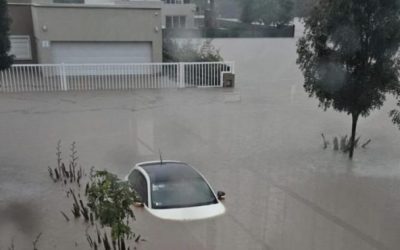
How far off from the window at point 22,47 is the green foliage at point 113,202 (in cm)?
1915

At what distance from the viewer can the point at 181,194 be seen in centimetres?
780

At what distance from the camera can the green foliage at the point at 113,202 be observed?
5539 mm

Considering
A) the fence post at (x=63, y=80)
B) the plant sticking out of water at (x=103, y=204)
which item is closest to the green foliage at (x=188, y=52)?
the fence post at (x=63, y=80)

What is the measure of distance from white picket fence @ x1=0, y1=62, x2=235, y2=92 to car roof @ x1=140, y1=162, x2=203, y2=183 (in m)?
11.9

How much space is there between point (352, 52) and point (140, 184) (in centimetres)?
548

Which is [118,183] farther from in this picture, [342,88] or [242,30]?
[242,30]

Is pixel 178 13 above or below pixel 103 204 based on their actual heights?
above

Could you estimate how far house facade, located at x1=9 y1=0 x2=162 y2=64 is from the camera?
850 inches

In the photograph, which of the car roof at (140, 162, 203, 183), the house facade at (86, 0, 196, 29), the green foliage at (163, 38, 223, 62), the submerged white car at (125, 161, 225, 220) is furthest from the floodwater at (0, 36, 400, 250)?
the house facade at (86, 0, 196, 29)

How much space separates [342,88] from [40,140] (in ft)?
25.1

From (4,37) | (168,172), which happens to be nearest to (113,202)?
(168,172)

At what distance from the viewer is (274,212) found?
27.0 feet

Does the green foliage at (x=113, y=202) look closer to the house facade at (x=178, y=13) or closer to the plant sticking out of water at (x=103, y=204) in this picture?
the plant sticking out of water at (x=103, y=204)

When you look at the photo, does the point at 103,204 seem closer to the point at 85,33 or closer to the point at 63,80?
the point at 63,80
